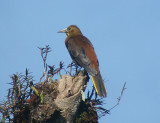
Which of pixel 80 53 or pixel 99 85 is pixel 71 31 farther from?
pixel 99 85

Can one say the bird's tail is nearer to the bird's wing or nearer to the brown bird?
the brown bird

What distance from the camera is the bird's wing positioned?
6895 millimetres

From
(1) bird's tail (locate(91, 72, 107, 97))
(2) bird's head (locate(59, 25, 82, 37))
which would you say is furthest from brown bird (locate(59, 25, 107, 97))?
(2) bird's head (locate(59, 25, 82, 37))

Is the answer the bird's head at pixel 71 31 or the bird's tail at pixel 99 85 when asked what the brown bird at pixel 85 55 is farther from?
the bird's head at pixel 71 31

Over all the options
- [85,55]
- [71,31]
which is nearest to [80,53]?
[85,55]

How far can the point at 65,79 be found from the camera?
16.7 ft

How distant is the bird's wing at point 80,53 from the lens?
22.6 feet

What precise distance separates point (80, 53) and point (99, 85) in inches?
52.5

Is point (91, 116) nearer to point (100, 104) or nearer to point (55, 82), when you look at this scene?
point (100, 104)

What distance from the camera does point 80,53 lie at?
734 cm

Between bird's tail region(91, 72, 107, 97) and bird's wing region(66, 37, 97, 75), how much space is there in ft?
0.43

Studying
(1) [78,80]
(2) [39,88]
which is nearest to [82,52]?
(1) [78,80]

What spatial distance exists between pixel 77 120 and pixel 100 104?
56 centimetres

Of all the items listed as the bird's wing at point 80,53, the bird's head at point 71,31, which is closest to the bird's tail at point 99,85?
the bird's wing at point 80,53
